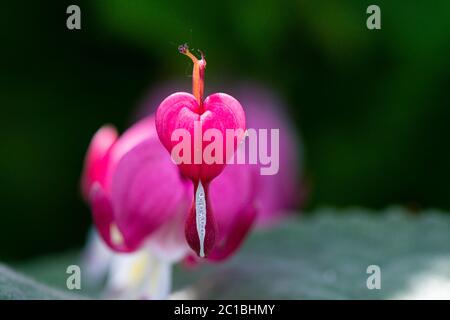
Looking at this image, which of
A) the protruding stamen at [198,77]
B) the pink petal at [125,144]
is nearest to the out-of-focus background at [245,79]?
the pink petal at [125,144]

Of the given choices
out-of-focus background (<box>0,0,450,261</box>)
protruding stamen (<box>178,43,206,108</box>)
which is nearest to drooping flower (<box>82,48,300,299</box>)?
protruding stamen (<box>178,43,206,108</box>)

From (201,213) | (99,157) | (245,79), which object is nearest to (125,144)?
(99,157)

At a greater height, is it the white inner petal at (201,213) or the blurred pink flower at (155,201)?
the blurred pink flower at (155,201)

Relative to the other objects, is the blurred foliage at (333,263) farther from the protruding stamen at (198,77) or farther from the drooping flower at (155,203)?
the protruding stamen at (198,77)

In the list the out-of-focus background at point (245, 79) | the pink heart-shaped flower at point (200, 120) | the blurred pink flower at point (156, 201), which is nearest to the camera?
the pink heart-shaped flower at point (200, 120)

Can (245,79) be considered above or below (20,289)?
above

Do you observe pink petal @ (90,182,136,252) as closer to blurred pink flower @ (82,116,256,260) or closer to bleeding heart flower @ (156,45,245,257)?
blurred pink flower @ (82,116,256,260)

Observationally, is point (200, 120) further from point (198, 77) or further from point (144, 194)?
point (144, 194)
